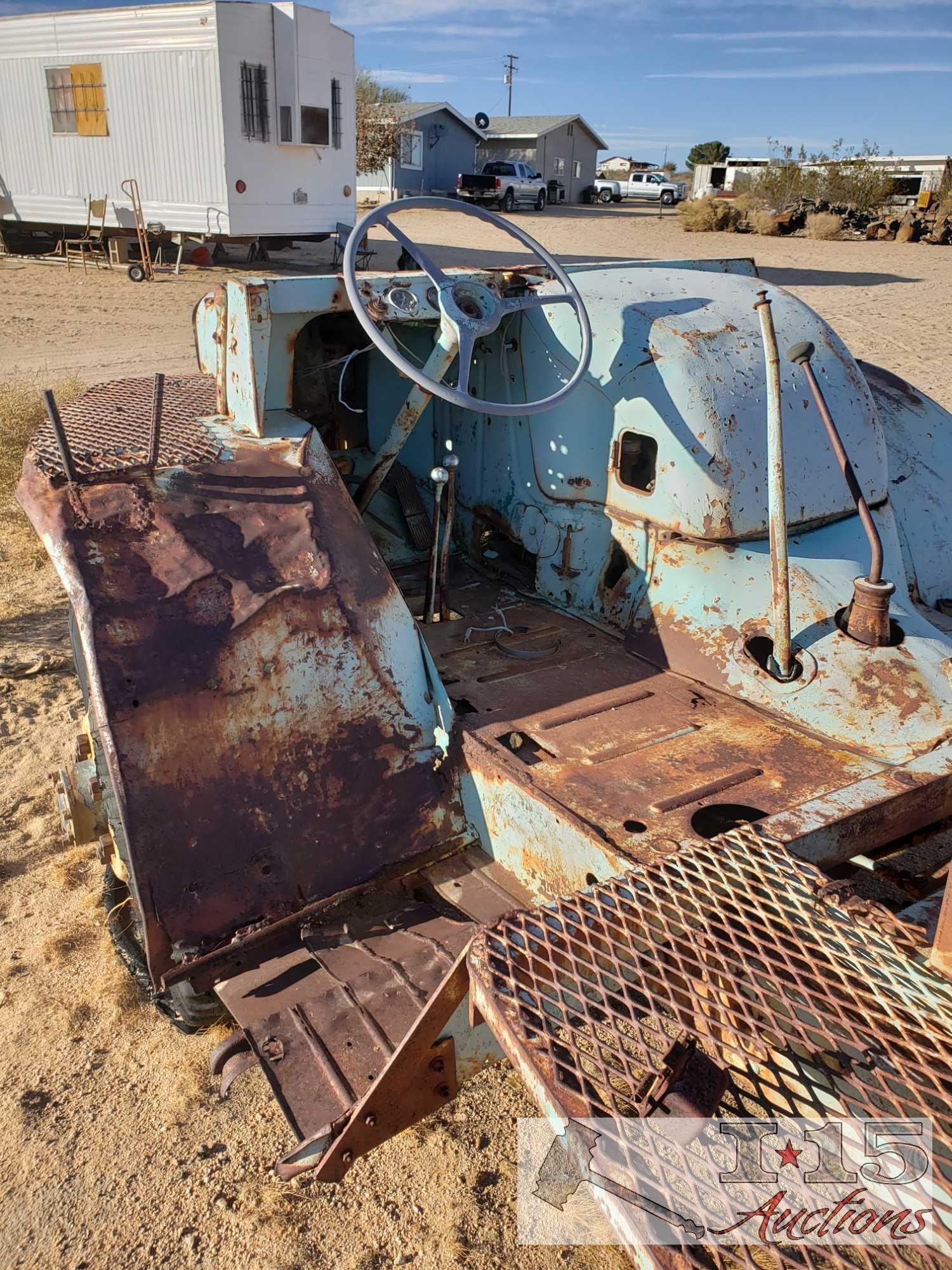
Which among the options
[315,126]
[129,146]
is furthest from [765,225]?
[129,146]

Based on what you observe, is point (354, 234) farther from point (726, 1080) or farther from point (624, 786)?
point (726, 1080)

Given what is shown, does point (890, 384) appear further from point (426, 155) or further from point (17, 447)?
point (426, 155)

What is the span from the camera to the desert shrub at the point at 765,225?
25781 millimetres

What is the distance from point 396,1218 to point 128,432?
255 cm

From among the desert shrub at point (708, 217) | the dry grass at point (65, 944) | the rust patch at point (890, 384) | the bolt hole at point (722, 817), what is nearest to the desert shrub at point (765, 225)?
the desert shrub at point (708, 217)

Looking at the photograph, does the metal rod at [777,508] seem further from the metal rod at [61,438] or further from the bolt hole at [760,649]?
the metal rod at [61,438]

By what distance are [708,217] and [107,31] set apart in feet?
55.1

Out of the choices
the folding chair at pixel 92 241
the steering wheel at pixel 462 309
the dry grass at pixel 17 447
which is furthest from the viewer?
the folding chair at pixel 92 241

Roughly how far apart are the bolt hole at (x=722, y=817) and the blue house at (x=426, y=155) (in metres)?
30.5

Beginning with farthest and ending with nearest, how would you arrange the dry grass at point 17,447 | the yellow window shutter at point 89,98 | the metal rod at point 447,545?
the yellow window shutter at point 89,98, the dry grass at point 17,447, the metal rod at point 447,545

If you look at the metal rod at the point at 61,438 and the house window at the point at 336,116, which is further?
the house window at the point at 336,116

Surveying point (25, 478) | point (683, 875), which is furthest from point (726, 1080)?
point (25, 478)

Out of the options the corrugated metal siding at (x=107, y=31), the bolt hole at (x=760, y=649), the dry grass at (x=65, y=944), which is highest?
the corrugated metal siding at (x=107, y=31)

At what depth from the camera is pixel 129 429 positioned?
3.36 meters
